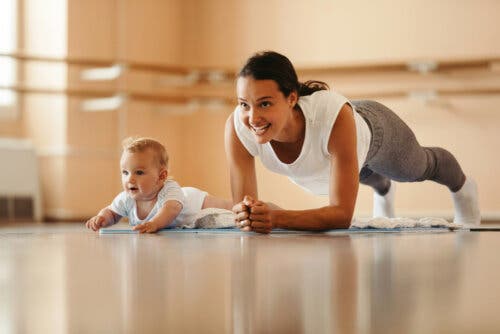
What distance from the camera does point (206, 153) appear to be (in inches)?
236

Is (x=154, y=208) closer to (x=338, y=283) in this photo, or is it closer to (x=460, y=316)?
(x=338, y=283)

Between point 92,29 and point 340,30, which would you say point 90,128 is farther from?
point 340,30

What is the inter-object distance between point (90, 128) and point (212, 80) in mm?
873

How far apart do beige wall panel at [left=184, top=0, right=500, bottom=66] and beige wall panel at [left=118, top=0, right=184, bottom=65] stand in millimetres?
100

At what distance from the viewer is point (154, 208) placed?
2521 mm

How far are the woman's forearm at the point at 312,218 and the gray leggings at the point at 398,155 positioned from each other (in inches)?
13.6

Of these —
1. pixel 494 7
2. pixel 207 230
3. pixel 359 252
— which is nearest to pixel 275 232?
pixel 207 230

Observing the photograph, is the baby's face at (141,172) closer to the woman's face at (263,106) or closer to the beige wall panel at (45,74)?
the woman's face at (263,106)

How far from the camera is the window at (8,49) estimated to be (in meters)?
5.37

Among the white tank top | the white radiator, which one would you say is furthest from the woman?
the white radiator

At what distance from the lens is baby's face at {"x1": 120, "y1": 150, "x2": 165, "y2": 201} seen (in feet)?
8.02

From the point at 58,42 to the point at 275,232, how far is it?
346 cm

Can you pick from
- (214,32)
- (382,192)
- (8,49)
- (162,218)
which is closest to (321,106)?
(162,218)

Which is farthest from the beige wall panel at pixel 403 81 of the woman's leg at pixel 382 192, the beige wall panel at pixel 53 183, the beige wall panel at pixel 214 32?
the woman's leg at pixel 382 192
